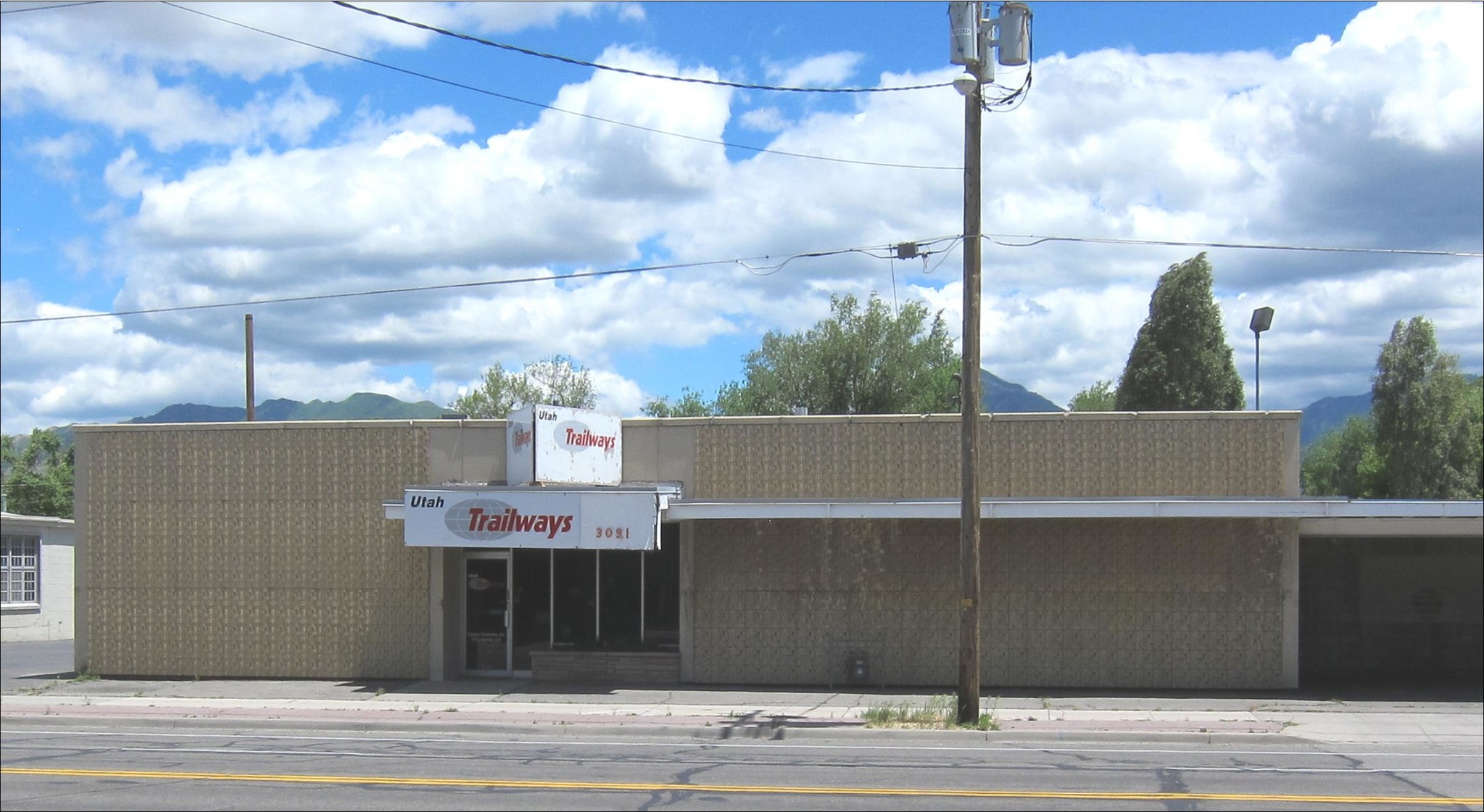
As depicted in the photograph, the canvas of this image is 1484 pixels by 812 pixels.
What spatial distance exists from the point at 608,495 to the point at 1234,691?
34.3 ft

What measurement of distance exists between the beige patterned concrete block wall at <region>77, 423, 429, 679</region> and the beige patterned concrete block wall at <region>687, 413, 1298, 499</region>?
5.50m

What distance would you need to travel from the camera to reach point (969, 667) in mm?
16875

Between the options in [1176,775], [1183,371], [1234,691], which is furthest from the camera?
[1183,371]

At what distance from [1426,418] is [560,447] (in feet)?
133

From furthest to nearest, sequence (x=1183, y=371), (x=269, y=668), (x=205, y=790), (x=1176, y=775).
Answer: (x=1183, y=371) < (x=269, y=668) < (x=1176, y=775) < (x=205, y=790)

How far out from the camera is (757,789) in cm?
1203

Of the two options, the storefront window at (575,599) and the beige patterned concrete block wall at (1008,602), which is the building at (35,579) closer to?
the storefront window at (575,599)

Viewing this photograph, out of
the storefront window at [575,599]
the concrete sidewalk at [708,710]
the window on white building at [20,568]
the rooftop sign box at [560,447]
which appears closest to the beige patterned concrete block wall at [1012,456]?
the rooftop sign box at [560,447]

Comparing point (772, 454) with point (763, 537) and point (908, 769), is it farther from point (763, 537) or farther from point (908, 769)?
point (908, 769)

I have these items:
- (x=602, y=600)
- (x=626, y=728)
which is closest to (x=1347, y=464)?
(x=602, y=600)

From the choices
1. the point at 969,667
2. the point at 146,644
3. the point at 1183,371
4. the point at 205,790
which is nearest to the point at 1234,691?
the point at 969,667

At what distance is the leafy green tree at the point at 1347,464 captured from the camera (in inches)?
2608

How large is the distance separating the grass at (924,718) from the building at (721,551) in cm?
306

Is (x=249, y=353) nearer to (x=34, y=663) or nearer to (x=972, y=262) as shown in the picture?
(x=34, y=663)
